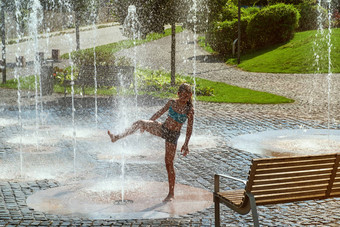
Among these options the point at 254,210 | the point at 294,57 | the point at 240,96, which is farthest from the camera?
the point at 294,57

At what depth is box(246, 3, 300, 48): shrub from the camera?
3359 cm

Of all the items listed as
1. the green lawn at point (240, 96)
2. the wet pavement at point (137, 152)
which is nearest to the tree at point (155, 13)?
the wet pavement at point (137, 152)

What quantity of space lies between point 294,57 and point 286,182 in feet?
79.6

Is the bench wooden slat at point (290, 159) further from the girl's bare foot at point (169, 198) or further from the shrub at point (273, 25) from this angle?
the shrub at point (273, 25)

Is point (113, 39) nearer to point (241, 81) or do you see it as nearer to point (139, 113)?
point (241, 81)

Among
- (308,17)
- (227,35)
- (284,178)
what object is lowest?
(284,178)

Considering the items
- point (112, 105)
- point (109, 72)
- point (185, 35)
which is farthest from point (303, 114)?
point (185, 35)

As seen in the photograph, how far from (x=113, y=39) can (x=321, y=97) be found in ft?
88.0

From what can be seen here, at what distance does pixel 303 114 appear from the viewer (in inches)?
620

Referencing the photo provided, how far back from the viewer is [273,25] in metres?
34.0

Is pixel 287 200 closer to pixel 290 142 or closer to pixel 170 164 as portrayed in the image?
pixel 170 164

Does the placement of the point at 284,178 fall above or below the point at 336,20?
below

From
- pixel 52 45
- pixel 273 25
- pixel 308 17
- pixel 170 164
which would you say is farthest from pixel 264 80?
pixel 52 45

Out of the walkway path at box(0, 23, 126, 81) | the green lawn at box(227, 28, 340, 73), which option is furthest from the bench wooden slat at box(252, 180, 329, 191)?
the green lawn at box(227, 28, 340, 73)
